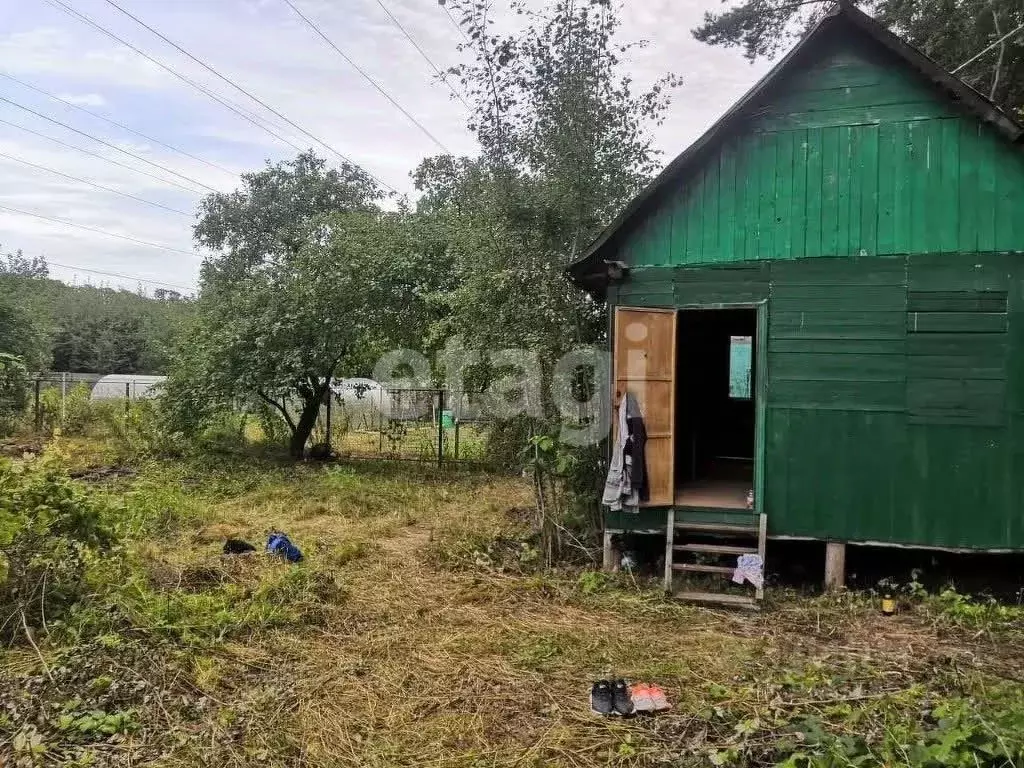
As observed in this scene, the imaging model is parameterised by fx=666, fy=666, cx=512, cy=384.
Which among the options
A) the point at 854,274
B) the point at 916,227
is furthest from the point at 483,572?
the point at 916,227

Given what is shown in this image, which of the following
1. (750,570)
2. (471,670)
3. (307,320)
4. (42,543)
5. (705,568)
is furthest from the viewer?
(307,320)

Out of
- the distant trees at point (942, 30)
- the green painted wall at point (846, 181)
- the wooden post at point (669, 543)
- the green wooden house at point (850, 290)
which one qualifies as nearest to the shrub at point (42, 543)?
the green wooden house at point (850, 290)

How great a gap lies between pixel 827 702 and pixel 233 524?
697cm

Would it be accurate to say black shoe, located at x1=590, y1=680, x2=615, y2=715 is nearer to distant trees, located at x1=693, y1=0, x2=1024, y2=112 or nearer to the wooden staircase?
the wooden staircase

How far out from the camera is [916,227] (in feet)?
19.5

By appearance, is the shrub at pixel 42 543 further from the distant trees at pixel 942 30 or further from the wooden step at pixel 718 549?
the distant trees at pixel 942 30

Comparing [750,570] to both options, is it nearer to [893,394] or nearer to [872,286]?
[893,394]

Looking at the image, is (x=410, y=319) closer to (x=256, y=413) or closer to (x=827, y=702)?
(x=256, y=413)

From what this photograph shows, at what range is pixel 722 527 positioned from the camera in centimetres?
645

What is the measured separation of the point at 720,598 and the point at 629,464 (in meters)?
1.43

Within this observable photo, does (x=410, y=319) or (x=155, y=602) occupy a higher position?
(x=410, y=319)

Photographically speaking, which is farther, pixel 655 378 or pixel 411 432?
pixel 411 432

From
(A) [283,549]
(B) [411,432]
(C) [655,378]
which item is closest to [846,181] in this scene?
(C) [655,378]

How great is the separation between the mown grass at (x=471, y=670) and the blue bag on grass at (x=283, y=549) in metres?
0.19
